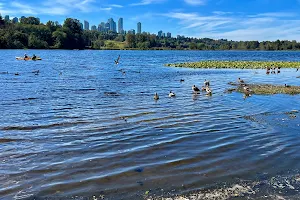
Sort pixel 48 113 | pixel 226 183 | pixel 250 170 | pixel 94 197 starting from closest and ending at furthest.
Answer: pixel 94 197 → pixel 226 183 → pixel 250 170 → pixel 48 113

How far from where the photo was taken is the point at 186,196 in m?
8.75

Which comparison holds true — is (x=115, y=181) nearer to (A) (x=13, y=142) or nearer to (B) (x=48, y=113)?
(A) (x=13, y=142)

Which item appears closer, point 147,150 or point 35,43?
point 147,150

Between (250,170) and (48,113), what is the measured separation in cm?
1324

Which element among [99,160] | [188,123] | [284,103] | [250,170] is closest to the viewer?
[250,170]

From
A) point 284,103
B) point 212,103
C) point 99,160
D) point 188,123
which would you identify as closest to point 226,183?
point 99,160

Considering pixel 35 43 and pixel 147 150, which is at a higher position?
pixel 35 43

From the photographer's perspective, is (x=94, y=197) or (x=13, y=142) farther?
(x=13, y=142)

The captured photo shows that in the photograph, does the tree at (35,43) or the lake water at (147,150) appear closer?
the lake water at (147,150)

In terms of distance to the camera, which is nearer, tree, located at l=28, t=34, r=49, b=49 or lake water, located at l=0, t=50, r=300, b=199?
lake water, located at l=0, t=50, r=300, b=199

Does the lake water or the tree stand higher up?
the tree

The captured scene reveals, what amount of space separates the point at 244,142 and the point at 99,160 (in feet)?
21.3

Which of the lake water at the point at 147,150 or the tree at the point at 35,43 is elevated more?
the tree at the point at 35,43

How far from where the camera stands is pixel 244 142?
1405 cm
